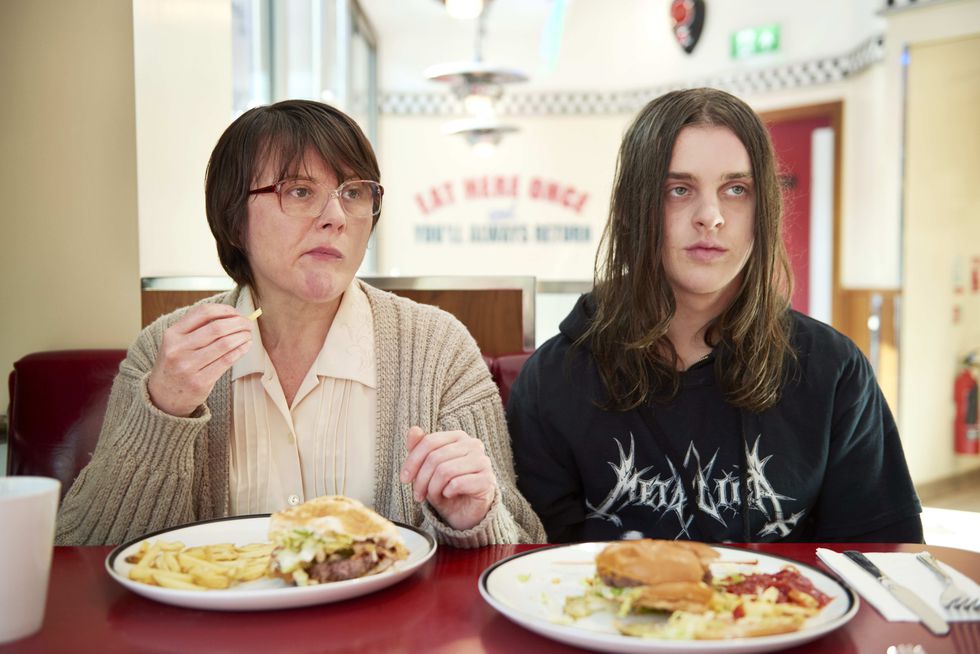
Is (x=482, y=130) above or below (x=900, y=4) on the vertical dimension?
below

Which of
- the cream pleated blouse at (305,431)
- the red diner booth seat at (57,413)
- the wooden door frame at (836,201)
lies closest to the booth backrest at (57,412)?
the red diner booth seat at (57,413)

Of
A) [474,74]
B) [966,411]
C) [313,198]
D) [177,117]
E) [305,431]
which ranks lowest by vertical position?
[966,411]

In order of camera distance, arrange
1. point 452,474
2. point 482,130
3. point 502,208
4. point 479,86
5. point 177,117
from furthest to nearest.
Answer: point 502,208, point 482,130, point 479,86, point 177,117, point 452,474

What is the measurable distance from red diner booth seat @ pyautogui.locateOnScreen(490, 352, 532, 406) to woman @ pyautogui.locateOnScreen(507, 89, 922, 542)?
332 millimetres

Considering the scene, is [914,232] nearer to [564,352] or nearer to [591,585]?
[564,352]

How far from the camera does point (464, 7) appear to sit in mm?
5082

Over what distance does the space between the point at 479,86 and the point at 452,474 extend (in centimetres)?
553

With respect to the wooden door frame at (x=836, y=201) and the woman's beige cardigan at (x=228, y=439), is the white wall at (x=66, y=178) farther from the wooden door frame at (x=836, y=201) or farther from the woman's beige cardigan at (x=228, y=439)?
the wooden door frame at (x=836, y=201)

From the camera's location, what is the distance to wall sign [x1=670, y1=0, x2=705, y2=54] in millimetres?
7728

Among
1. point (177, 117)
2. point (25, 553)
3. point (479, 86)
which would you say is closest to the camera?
point (25, 553)

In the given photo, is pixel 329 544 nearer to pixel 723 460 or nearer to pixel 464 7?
pixel 723 460

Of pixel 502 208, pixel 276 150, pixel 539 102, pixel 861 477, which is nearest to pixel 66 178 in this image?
pixel 276 150

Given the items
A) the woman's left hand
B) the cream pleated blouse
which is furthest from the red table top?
the cream pleated blouse

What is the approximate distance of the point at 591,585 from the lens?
92 cm
